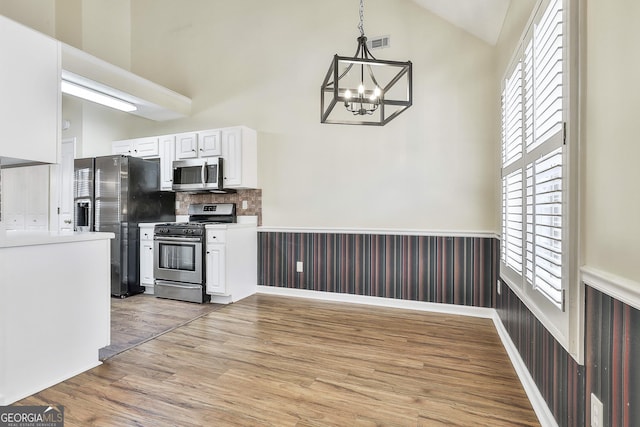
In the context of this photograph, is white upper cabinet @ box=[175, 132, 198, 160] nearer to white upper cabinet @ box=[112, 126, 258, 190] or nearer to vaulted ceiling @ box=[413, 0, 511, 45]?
white upper cabinet @ box=[112, 126, 258, 190]

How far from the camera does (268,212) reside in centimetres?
459

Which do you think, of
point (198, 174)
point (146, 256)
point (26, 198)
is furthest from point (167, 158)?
point (26, 198)

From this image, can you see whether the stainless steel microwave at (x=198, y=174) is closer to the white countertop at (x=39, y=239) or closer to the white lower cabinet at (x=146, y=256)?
the white lower cabinet at (x=146, y=256)

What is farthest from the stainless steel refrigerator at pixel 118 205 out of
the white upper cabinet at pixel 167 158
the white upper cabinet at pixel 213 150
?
the white upper cabinet at pixel 213 150

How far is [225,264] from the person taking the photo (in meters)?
4.02

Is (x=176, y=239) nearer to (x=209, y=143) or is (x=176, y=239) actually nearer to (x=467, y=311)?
(x=209, y=143)

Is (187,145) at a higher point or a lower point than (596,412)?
higher

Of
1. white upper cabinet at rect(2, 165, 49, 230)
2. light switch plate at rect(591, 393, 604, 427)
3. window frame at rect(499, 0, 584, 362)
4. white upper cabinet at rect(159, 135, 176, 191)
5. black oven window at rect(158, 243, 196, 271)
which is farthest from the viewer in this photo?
white upper cabinet at rect(159, 135, 176, 191)

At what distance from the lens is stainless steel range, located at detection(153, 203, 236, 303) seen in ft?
13.5

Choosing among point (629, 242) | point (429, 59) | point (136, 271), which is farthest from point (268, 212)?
point (629, 242)

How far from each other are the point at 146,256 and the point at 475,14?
187 inches

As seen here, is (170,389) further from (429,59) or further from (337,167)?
(429,59)

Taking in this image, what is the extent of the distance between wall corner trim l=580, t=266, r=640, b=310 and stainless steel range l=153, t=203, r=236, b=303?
375 cm

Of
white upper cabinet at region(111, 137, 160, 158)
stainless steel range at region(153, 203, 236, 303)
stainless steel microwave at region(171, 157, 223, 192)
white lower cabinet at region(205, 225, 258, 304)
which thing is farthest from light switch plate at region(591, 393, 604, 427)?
white upper cabinet at region(111, 137, 160, 158)
